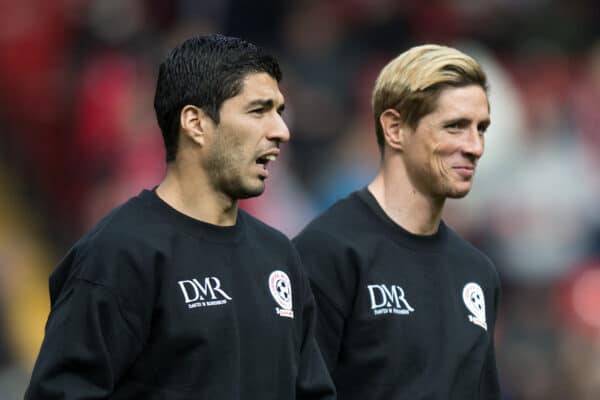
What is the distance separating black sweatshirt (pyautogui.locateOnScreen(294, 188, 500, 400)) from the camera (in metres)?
5.27

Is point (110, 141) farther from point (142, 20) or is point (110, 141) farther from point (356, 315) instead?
point (356, 315)

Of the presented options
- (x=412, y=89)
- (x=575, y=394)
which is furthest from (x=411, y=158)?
(x=575, y=394)

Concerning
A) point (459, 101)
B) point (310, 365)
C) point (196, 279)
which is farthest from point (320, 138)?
point (196, 279)

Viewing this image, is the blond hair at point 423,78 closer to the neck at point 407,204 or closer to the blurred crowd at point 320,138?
the neck at point 407,204

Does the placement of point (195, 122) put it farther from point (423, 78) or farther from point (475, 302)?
point (475, 302)

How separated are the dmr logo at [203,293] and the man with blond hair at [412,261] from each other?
29.2 inches

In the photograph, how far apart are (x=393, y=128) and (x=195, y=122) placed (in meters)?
1.11

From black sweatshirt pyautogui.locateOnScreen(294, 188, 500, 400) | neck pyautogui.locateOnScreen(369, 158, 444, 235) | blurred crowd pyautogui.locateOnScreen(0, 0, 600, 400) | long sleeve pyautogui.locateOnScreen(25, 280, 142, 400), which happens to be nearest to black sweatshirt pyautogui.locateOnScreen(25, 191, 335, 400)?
long sleeve pyautogui.locateOnScreen(25, 280, 142, 400)

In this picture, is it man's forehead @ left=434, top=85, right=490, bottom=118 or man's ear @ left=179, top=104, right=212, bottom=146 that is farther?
man's forehead @ left=434, top=85, right=490, bottom=118

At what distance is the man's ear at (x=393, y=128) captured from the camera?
5574 millimetres

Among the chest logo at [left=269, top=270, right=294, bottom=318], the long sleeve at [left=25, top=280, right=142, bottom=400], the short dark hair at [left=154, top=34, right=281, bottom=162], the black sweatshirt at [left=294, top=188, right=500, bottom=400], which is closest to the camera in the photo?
the long sleeve at [left=25, top=280, right=142, bottom=400]

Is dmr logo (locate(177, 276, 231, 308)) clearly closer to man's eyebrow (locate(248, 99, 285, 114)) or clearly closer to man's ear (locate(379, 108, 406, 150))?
man's eyebrow (locate(248, 99, 285, 114))

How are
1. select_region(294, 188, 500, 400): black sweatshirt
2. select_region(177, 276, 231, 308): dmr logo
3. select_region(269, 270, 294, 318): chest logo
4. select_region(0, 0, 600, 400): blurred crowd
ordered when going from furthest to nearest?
select_region(0, 0, 600, 400): blurred crowd
select_region(294, 188, 500, 400): black sweatshirt
select_region(269, 270, 294, 318): chest logo
select_region(177, 276, 231, 308): dmr logo

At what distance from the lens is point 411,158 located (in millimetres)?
5547
